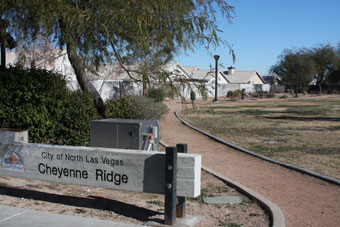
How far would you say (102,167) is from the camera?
5.62 meters

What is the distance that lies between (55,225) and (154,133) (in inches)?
107

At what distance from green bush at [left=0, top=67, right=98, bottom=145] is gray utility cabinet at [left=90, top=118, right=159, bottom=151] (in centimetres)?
172

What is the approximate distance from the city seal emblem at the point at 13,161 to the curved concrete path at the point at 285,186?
3964 mm

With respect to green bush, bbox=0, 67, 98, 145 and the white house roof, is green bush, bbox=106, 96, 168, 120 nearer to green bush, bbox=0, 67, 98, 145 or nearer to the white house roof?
green bush, bbox=0, 67, 98, 145

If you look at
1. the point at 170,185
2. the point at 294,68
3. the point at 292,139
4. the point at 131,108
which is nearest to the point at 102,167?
the point at 170,185

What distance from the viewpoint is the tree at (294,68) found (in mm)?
71500

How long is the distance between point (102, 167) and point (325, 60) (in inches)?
3041

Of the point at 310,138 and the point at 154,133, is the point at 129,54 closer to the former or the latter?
the point at 154,133

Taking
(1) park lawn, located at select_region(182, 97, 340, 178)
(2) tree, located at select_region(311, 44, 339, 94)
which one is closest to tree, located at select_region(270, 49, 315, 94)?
(2) tree, located at select_region(311, 44, 339, 94)

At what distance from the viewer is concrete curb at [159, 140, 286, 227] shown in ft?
17.5

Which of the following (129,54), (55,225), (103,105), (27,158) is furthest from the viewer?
(103,105)

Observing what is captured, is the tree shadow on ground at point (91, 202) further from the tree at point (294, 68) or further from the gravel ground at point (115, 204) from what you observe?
the tree at point (294, 68)

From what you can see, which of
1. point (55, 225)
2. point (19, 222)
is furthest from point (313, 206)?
point (19, 222)

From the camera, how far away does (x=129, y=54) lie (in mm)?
8117
